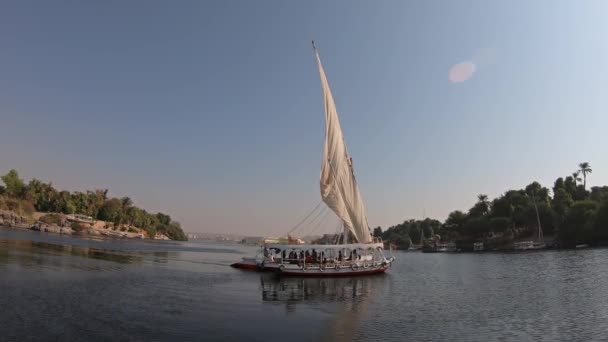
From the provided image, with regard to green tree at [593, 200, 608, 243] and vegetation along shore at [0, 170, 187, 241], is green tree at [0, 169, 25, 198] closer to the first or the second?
vegetation along shore at [0, 170, 187, 241]

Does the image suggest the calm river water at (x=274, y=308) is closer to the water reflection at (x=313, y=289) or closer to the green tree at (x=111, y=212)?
the water reflection at (x=313, y=289)

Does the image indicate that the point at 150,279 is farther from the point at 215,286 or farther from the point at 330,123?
the point at 330,123

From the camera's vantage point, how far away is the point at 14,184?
511 feet

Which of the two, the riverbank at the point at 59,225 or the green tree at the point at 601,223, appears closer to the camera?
the green tree at the point at 601,223

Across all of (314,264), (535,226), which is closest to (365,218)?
(314,264)

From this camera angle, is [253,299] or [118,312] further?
[253,299]

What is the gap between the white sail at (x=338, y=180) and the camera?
173ft

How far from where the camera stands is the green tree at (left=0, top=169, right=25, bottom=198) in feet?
503

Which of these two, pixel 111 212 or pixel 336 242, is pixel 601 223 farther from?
pixel 111 212

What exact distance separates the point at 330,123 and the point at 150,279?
3009 centimetres

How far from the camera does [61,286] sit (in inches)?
1176

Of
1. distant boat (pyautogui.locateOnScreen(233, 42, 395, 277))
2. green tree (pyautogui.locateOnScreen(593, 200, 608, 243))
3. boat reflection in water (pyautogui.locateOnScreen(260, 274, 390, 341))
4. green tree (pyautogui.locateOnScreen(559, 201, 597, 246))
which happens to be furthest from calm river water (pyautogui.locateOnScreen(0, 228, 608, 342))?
green tree (pyautogui.locateOnScreen(559, 201, 597, 246))

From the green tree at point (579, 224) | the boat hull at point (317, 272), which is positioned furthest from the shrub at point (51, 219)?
the green tree at point (579, 224)

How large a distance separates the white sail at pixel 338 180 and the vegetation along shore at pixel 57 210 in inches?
4852
